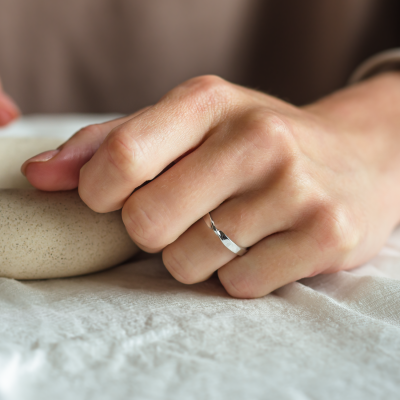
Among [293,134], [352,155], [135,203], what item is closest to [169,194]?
[135,203]

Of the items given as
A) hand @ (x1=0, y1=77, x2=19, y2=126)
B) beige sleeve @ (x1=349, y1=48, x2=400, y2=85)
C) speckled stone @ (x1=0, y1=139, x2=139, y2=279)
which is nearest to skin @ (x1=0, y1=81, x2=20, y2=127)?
hand @ (x1=0, y1=77, x2=19, y2=126)

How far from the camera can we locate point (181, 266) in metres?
0.46

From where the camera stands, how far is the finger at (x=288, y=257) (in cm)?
44

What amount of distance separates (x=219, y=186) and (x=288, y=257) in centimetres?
12

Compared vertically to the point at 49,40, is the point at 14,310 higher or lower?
lower

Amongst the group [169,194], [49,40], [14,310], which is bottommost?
[14,310]

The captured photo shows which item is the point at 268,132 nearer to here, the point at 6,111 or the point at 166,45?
the point at 6,111

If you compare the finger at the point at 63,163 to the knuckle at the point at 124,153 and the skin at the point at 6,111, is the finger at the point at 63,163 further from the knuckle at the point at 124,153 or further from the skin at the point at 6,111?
the skin at the point at 6,111

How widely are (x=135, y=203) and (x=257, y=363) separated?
0.70 ft

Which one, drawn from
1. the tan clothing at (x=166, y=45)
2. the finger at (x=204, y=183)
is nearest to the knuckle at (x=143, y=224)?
the finger at (x=204, y=183)

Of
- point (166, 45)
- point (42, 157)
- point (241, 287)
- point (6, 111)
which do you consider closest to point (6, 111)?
point (6, 111)

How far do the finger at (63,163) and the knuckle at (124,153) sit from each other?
0.24 ft

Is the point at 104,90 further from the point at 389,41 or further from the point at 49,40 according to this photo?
the point at 389,41

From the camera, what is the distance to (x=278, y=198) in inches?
17.4
